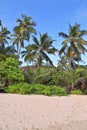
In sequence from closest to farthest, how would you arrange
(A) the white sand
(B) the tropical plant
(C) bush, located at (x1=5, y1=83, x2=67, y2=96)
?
(A) the white sand, (C) bush, located at (x1=5, y1=83, x2=67, y2=96), (B) the tropical plant

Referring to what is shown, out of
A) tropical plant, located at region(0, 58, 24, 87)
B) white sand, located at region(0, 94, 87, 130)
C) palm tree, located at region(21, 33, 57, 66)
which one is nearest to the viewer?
white sand, located at region(0, 94, 87, 130)

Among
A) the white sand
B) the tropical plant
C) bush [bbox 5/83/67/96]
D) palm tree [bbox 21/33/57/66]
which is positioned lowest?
the white sand

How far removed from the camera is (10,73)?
1003 inches

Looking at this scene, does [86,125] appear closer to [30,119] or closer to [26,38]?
[30,119]

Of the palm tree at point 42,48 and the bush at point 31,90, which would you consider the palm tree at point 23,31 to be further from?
the bush at point 31,90

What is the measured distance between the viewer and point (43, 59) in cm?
4150

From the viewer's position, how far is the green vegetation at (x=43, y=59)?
26484mm

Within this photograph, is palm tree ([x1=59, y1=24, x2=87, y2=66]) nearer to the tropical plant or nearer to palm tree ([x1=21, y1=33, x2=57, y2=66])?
palm tree ([x1=21, y1=33, x2=57, y2=66])

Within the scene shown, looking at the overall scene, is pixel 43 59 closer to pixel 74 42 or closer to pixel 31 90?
pixel 74 42

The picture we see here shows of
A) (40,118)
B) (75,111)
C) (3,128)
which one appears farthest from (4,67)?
(3,128)

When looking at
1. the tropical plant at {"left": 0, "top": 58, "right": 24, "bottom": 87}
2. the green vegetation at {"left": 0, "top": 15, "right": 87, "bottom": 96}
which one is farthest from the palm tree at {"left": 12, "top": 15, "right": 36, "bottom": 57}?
the tropical plant at {"left": 0, "top": 58, "right": 24, "bottom": 87}

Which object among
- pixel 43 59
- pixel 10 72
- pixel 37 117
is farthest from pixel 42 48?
pixel 37 117

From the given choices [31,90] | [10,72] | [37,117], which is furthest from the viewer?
[10,72]

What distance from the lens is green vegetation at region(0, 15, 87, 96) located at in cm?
2648
